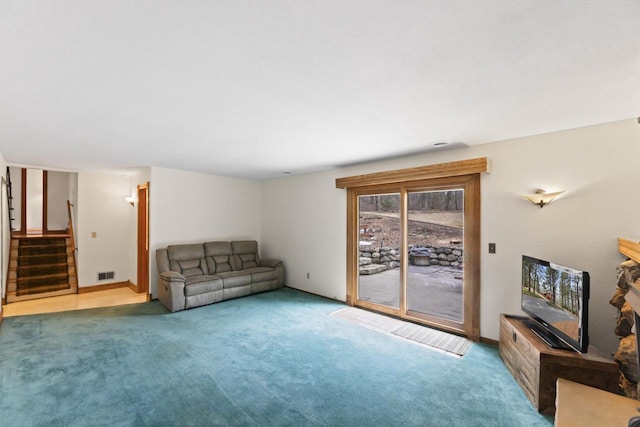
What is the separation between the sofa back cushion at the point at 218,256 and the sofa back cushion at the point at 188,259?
103 mm

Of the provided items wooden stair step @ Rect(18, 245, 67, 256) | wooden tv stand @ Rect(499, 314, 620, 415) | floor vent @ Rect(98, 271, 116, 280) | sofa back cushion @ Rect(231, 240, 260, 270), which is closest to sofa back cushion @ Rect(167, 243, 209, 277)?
sofa back cushion @ Rect(231, 240, 260, 270)

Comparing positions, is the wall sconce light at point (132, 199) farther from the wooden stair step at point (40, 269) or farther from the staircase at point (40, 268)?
the wooden stair step at point (40, 269)

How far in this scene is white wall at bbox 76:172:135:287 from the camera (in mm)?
5777

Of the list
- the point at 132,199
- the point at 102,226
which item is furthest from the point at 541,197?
the point at 102,226

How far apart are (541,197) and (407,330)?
7.41 feet

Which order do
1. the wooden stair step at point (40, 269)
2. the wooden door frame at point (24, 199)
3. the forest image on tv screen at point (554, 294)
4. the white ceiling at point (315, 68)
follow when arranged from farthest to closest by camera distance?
the wooden door frame at point (24, 199) < the wooden stair step at point (40, 269) < the forest image on tv screen at point (554, 294) < the white ceiling at point (315, 68)

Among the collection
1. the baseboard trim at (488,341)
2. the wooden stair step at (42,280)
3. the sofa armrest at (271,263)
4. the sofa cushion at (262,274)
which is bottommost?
the baseboard trim at (488,341)

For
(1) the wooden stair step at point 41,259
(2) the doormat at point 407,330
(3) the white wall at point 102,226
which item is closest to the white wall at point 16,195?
(1) the wooden stair step at point 41,259

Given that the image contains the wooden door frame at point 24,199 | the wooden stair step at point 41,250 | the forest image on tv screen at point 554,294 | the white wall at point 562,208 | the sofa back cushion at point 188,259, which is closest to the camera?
the forest image on tv screen at point 554,294

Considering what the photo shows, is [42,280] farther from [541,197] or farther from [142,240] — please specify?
[541,197]

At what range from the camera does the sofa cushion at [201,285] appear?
15.1 ft

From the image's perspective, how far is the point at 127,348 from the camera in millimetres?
3174

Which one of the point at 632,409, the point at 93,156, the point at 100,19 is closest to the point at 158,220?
the point at 93,156

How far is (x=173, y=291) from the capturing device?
4.43 m
